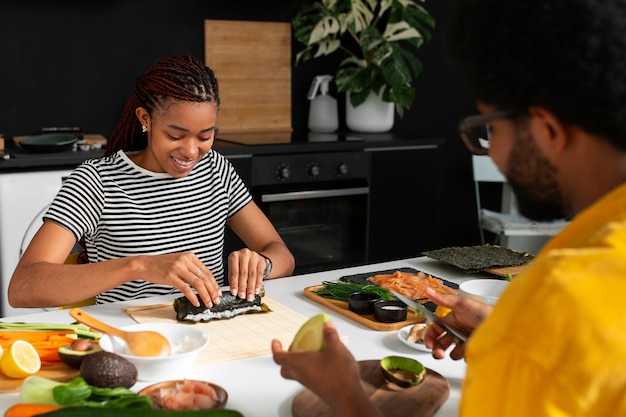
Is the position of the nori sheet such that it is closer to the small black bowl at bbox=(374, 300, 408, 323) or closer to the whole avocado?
the small black bowl at bbox=(374, 300, 408, 323)

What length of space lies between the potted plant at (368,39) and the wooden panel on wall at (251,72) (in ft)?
0.40

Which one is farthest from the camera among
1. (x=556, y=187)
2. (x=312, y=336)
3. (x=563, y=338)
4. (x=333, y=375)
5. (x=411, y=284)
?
(x=411, y=284)

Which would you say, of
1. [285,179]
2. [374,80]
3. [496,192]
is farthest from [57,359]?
[496,192]

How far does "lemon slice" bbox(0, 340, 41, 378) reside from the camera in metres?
1.39

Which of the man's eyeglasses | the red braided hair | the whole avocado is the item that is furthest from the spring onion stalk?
the man's eyeglasses

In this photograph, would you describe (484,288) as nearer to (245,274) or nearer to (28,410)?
(245,274)

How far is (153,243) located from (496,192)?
3.17 m

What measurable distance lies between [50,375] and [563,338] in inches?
39.1

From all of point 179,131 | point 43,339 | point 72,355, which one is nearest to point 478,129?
point 72,355

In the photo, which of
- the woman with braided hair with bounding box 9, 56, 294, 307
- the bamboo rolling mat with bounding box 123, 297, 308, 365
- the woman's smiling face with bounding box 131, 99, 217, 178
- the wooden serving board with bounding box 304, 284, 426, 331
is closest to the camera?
the bamboo rolling mat with bounding box 123, 297, 308, 365

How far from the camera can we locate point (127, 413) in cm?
114

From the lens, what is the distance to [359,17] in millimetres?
4246

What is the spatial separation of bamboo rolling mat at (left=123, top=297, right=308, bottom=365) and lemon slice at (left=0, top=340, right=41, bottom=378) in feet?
Result: 0.96

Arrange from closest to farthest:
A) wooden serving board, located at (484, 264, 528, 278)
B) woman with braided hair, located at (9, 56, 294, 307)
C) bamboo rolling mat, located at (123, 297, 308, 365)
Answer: bamboo rolling mat, located at (123, 297, 308, 365)
woman with braided hair, located at (9, 56, 294, 307)
wooden serving board, located at (484, 264, 528, 278)
